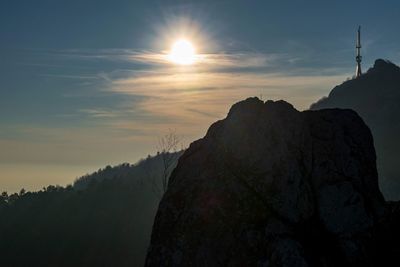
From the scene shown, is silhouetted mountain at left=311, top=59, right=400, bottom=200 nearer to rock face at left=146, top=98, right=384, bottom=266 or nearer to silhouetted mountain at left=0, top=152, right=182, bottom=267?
silhouetted mountain at left=0, top=152, right=182, bottom=267

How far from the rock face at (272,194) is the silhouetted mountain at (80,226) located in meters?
87.0

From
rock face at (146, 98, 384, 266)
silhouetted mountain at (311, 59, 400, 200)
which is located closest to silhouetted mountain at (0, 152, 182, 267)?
silhouetted mountain at (311, 59, 400, 200)

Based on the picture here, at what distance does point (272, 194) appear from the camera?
19.1m

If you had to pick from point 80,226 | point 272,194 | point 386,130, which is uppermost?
point 272,194

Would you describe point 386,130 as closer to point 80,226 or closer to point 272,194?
point 80,226

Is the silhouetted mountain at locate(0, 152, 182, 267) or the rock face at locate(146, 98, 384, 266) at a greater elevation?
the rock face at locate(146, 98, 384, 266)

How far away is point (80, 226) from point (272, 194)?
11451 cm

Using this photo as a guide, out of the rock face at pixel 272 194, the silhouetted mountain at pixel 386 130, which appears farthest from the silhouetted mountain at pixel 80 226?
the rock face at pixel 272 194

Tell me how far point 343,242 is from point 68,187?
488ft

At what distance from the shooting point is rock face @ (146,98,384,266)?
709 inches

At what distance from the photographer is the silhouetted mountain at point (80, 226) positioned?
381ft

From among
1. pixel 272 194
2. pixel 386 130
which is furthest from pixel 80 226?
pixel 272 194

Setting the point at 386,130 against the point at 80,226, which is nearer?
the point at 80,226

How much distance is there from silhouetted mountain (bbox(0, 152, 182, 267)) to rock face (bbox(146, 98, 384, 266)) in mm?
86999
